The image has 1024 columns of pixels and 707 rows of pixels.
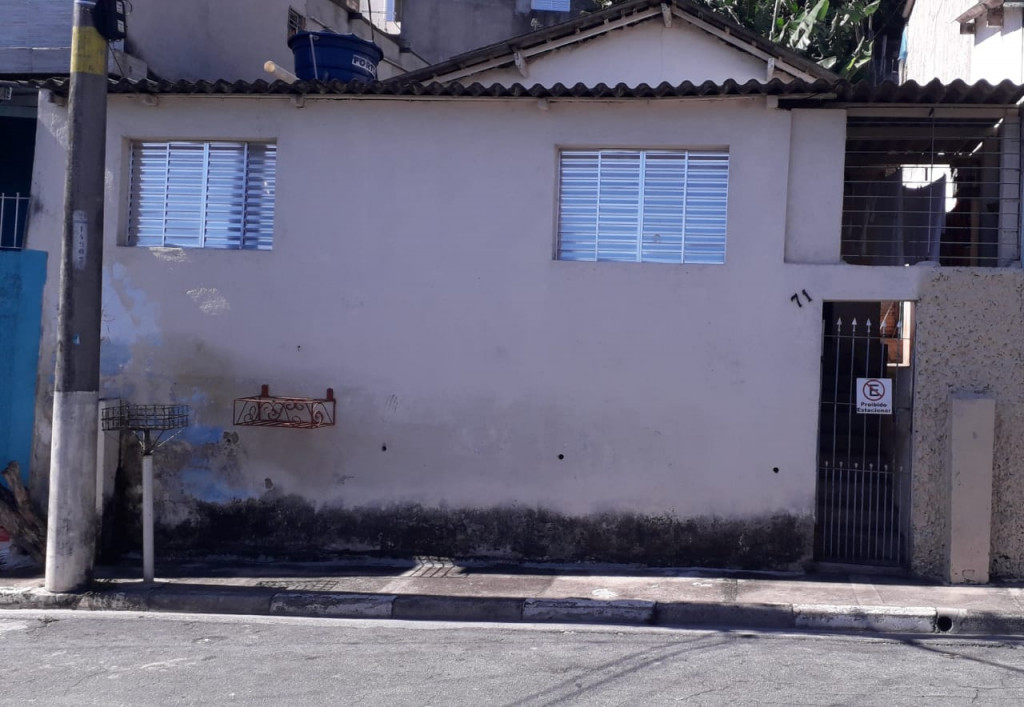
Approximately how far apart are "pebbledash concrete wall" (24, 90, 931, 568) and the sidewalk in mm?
475

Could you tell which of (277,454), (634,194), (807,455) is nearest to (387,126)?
(634,194)

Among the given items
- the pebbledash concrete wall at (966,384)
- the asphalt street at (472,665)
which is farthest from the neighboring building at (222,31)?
the pebbledash concrete wall at (966,384)

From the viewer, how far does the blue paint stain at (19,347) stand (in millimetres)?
10000

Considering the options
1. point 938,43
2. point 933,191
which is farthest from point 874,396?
point 938,43

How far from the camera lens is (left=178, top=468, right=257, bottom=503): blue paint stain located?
Answer: 9.94m

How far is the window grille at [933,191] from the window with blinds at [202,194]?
5627mm

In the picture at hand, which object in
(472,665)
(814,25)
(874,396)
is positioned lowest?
(472,665)

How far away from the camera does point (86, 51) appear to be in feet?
27.9

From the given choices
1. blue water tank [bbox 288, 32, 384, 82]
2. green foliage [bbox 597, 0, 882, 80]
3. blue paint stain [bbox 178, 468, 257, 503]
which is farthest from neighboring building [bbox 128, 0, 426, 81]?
green foliage [bbox 597, 0, 882, 80]

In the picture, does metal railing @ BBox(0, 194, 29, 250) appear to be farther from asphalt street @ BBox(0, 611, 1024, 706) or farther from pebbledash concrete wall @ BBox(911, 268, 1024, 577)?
pebbledash concrete wall @ BBox(911, 268, 1024, 577)

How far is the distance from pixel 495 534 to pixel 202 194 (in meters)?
4.41

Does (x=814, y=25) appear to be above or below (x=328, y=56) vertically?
above

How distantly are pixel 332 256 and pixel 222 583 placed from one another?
3.17 meters

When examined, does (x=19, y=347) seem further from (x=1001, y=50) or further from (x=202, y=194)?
(x=1001, y=50)
